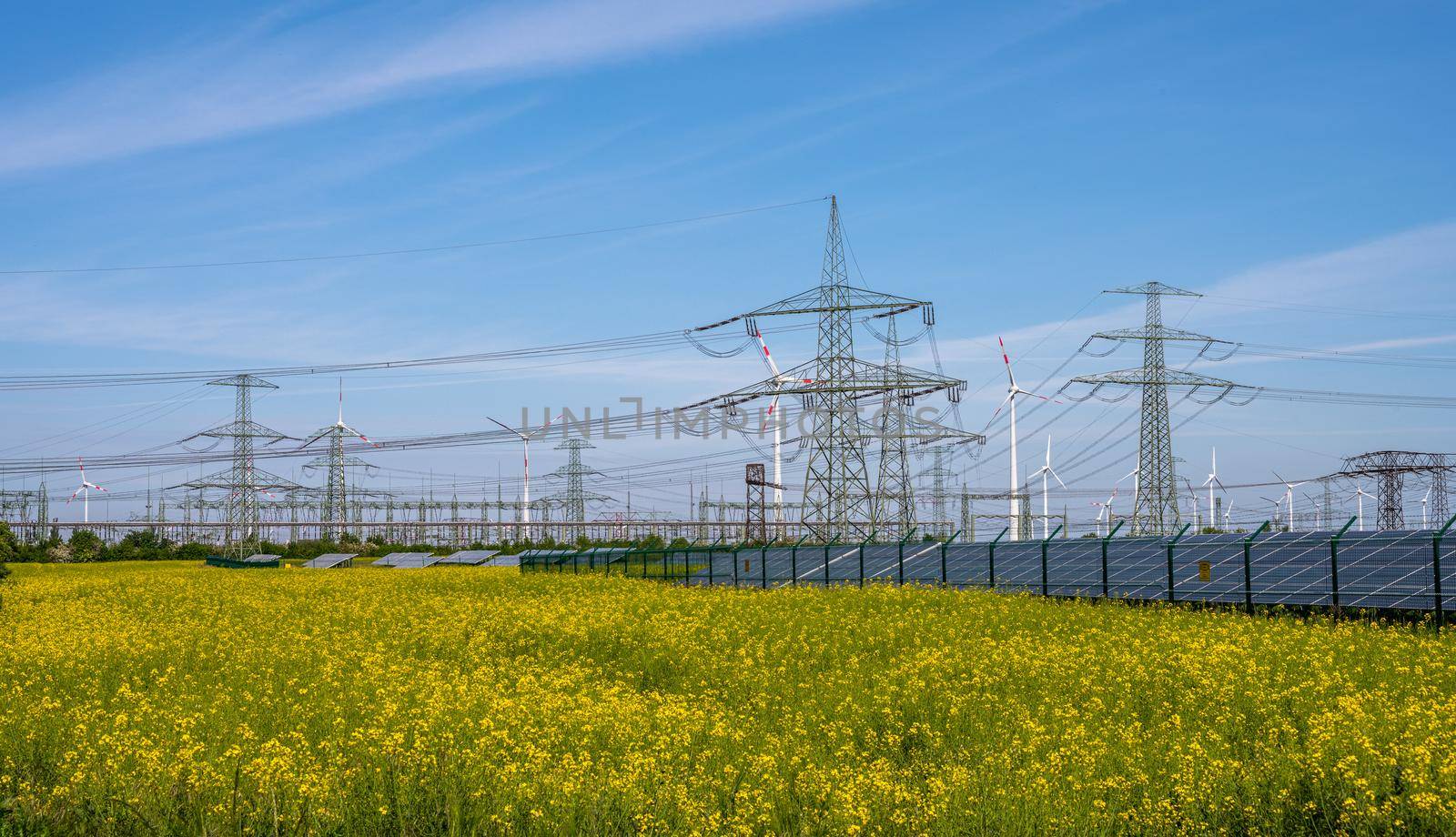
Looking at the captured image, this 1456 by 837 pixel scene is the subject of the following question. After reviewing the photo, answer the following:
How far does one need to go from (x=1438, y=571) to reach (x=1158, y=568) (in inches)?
305

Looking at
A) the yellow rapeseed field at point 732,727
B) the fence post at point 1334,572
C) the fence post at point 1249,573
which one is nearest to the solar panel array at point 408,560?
the yellow rapeseed field at point 732,727

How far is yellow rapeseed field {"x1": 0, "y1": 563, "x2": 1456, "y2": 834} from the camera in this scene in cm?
1028

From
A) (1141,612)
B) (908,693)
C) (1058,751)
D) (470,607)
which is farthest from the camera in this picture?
(470,607)

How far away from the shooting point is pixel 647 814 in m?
9.89

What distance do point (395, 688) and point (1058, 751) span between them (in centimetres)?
909

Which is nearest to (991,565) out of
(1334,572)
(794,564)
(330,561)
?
(794,564)

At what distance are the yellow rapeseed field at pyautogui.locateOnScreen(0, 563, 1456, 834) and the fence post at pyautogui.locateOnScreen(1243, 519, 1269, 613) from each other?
2.74 metres

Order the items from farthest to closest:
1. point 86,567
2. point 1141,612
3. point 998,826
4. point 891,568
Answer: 1. point 86,567
2. point 891,568
3. point 1141,612
4. point 998,826

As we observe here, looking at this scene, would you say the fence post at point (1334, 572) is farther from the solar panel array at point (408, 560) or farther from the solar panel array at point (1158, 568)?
the solar panel array at point (408, 560)

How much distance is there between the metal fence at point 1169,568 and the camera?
2666cm

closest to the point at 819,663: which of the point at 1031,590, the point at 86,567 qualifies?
the point at 1031,590

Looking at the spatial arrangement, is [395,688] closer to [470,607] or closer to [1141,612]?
[470,607]

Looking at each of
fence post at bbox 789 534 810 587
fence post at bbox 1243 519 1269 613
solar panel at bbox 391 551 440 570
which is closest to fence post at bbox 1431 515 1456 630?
fence post at bbox 1243 519 1269 613

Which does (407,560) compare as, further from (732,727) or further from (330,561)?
(732,727)
